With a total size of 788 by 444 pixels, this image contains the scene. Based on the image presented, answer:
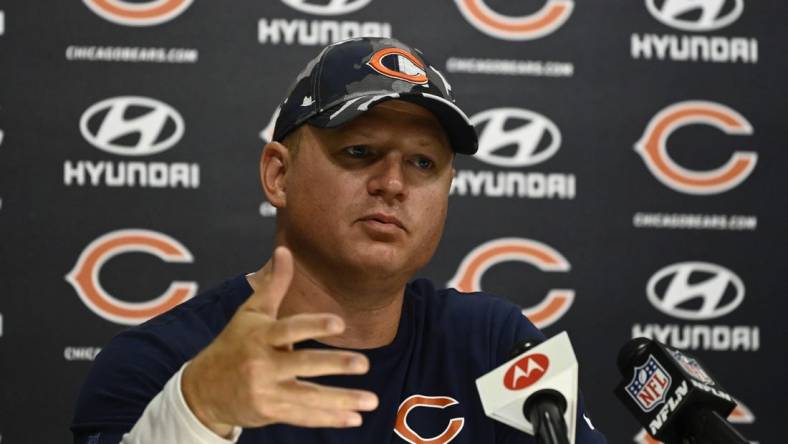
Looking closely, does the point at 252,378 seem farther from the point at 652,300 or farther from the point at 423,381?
the point at 652,300

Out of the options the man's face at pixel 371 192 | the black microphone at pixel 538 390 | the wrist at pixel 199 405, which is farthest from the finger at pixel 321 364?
the man's face at pixel 371 192

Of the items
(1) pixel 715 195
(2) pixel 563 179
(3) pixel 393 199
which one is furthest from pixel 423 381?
(1) pixel 715 195

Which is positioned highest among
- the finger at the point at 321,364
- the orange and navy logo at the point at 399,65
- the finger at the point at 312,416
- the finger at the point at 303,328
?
the orange and navy logo at the point at 399,65

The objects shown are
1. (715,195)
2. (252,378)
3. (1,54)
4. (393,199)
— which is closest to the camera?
(252,378)

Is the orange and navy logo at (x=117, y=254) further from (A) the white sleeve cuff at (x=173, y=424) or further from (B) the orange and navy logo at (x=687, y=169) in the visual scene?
(A) the white sleeve cuff at (x=173, y=424)

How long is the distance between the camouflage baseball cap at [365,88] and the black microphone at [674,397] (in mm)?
429

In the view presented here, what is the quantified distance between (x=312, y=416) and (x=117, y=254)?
1.67 meters

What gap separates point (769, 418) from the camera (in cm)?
255

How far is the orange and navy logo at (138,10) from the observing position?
2.45m

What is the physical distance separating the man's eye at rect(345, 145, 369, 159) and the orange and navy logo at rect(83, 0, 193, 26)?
136 cm

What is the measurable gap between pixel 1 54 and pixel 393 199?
158 centimetres

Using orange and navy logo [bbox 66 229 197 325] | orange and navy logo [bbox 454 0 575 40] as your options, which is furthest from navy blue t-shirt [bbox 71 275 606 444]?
orange and navy logo [bbox 454 0 575 40]

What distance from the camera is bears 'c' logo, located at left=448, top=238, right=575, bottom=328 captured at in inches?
98.1

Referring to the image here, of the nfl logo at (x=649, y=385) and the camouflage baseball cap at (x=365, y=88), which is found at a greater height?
the camouflage baseball cap at (x=365, y=88)
